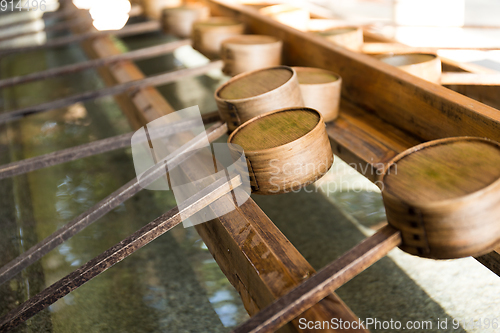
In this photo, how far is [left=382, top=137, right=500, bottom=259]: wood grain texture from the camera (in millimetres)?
1188

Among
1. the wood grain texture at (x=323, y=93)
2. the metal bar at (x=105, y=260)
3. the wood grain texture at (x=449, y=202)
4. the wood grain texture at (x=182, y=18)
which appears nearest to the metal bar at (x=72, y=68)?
the wood grain texture at (x=182, y=18)

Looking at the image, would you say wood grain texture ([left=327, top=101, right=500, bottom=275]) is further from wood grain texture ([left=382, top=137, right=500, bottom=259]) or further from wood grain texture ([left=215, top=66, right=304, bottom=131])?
wood grain texture ([left=382, top=137, right=500, bottom=259])

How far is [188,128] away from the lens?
243cm

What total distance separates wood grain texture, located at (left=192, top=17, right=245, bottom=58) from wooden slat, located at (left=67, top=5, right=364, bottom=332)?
204cm

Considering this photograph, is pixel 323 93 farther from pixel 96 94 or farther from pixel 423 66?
pixel 96 94

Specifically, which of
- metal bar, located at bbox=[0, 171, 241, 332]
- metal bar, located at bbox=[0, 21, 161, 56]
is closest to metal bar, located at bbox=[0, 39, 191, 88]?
metal bar, located at bbox=[0, 21, 161, 56]

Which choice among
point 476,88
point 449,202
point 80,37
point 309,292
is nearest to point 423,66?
point 476,88

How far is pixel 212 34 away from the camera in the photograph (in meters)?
3.53

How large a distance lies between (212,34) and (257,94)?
1637 millimetres

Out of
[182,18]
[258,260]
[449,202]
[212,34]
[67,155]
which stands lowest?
[258,260]

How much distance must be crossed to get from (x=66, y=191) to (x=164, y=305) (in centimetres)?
162

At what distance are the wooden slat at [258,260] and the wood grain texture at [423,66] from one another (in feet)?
4.27

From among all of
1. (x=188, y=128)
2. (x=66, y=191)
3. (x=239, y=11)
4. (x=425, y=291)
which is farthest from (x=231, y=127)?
(x=239, y=11)

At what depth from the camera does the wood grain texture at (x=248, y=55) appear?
2.91 meters
